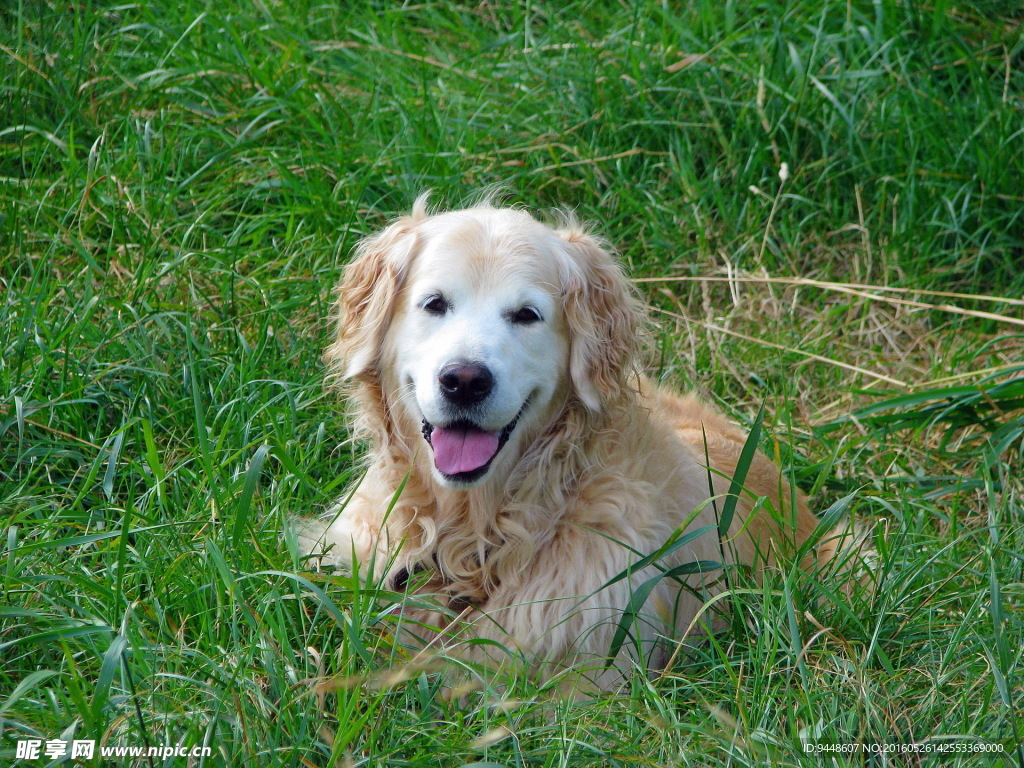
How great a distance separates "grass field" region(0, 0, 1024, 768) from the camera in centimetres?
260

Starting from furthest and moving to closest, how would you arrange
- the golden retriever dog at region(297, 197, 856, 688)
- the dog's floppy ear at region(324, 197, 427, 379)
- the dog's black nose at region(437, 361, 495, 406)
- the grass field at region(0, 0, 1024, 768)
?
the dog's floppy ear at region(324, 197, 427, 379) → the golden retriever dog at region(297, 197, 856, 688) → the dog's black nose at region(437, 361, 495, 406) → the grass field at region(0, 0, 1024, 768)

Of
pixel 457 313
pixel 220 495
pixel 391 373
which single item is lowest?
pixel 220 495

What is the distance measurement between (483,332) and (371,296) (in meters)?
0.59

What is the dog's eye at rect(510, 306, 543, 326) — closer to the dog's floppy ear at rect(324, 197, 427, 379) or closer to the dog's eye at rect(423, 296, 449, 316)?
the dog's eye at rect(423, 296, 449, 316)

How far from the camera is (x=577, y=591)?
121 inches

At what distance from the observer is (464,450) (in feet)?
9.95

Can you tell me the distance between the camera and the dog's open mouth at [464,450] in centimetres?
302

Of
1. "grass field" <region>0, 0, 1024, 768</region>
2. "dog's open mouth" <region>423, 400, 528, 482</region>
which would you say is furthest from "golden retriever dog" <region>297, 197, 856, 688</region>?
"grass field" <region>0, 0, 1024, 768</region>

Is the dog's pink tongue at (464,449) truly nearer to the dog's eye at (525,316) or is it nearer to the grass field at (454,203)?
the dog's eye at (525,316)

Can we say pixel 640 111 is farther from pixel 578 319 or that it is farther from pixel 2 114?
pixel 2 114

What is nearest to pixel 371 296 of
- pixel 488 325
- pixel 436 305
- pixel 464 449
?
pixel 436 305

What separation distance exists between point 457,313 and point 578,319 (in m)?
0.39

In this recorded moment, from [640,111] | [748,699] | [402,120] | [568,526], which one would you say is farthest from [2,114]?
[748,699]

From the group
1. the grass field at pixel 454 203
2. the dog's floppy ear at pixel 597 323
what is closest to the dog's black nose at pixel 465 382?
the dog's floppy ear at pixel 597 323
